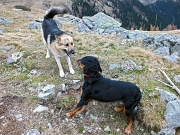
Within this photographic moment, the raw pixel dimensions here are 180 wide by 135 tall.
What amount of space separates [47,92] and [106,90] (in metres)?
2.15

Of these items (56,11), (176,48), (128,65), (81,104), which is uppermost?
(56,11)

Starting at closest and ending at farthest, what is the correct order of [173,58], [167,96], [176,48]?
1. [167,96]
2. [173,58]
3. [176,48]

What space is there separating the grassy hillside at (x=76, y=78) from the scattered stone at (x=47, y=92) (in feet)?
0.56

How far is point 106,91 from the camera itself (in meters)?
6.11

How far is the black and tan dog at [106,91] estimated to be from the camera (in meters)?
5.97

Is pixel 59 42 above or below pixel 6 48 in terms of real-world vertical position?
above

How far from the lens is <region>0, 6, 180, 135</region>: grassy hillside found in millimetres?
6309

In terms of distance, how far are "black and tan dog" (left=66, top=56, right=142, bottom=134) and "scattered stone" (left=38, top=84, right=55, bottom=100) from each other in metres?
1.07

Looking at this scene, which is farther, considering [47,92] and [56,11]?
[56,11]

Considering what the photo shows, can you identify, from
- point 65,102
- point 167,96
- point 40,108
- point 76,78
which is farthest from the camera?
point 76,78

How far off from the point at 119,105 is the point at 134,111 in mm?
589

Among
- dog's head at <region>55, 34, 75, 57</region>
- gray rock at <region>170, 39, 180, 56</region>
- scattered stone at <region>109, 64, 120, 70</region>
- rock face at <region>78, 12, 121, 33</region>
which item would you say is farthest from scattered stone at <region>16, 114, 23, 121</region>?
rock face at <region>78, 12, 121, 33</region>

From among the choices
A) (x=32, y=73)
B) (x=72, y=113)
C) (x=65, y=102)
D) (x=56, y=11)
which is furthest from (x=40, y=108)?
(x=56, y=11)

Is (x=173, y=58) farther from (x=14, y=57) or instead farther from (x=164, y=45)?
(x=14, y=57)
